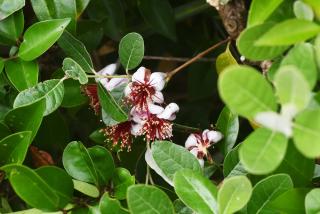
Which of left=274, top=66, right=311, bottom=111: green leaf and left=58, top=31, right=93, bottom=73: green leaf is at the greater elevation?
left=274, top=66, right=311, bottom=111: green leaf

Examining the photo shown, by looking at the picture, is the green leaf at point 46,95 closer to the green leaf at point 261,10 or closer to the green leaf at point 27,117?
the green leaf at point 27,117

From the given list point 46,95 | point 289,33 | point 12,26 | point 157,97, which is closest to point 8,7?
point 12,26

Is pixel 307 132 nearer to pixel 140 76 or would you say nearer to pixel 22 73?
pixel 140 76

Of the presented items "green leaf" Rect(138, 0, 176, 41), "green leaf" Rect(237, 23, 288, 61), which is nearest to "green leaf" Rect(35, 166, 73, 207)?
"green leaf" Rect(237, 23, 288, 61)

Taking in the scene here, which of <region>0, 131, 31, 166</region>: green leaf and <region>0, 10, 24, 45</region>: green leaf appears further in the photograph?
Answer: <region>0, 10, 24, 45</region>: green leaf

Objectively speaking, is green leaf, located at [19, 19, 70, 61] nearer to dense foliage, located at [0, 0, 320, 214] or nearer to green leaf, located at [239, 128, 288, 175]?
dense foliage, located at [0, 0, 320, 214]

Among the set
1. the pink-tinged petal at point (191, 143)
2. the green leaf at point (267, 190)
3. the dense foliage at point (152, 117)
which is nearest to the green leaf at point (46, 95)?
the dense foliage at point (152, 117)

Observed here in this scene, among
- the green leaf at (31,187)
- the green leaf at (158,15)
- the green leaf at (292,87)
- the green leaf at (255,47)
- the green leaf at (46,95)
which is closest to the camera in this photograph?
the green leaf at (292,87)
